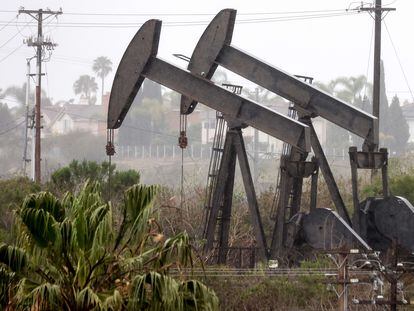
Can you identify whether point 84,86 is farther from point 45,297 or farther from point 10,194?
point 45,297

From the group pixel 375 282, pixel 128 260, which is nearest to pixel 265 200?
pixel 375 282

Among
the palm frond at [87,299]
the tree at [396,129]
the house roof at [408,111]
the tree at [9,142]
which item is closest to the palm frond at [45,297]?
the palm frond at [87,299]

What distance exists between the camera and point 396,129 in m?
97.0

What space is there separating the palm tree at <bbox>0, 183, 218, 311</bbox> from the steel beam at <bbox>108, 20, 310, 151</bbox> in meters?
8.16

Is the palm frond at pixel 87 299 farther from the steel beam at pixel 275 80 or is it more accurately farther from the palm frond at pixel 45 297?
the steel beam at pixel 275 80

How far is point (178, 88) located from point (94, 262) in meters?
9.89

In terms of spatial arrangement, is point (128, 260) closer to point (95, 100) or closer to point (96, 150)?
point (96, 150)

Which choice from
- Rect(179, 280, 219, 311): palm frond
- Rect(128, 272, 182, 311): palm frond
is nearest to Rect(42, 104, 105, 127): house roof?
Rect(179, 280, 219, 311): palm frond

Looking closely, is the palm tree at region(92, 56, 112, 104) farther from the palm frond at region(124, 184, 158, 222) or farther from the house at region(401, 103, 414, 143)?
the palm frond at region(124, 184, 158, 222)

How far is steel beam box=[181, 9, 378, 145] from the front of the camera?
94.5 feet

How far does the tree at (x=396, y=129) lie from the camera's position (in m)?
95.6

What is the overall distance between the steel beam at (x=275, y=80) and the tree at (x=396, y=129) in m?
66.3

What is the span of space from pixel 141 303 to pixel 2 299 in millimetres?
1973

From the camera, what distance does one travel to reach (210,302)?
19.0m
